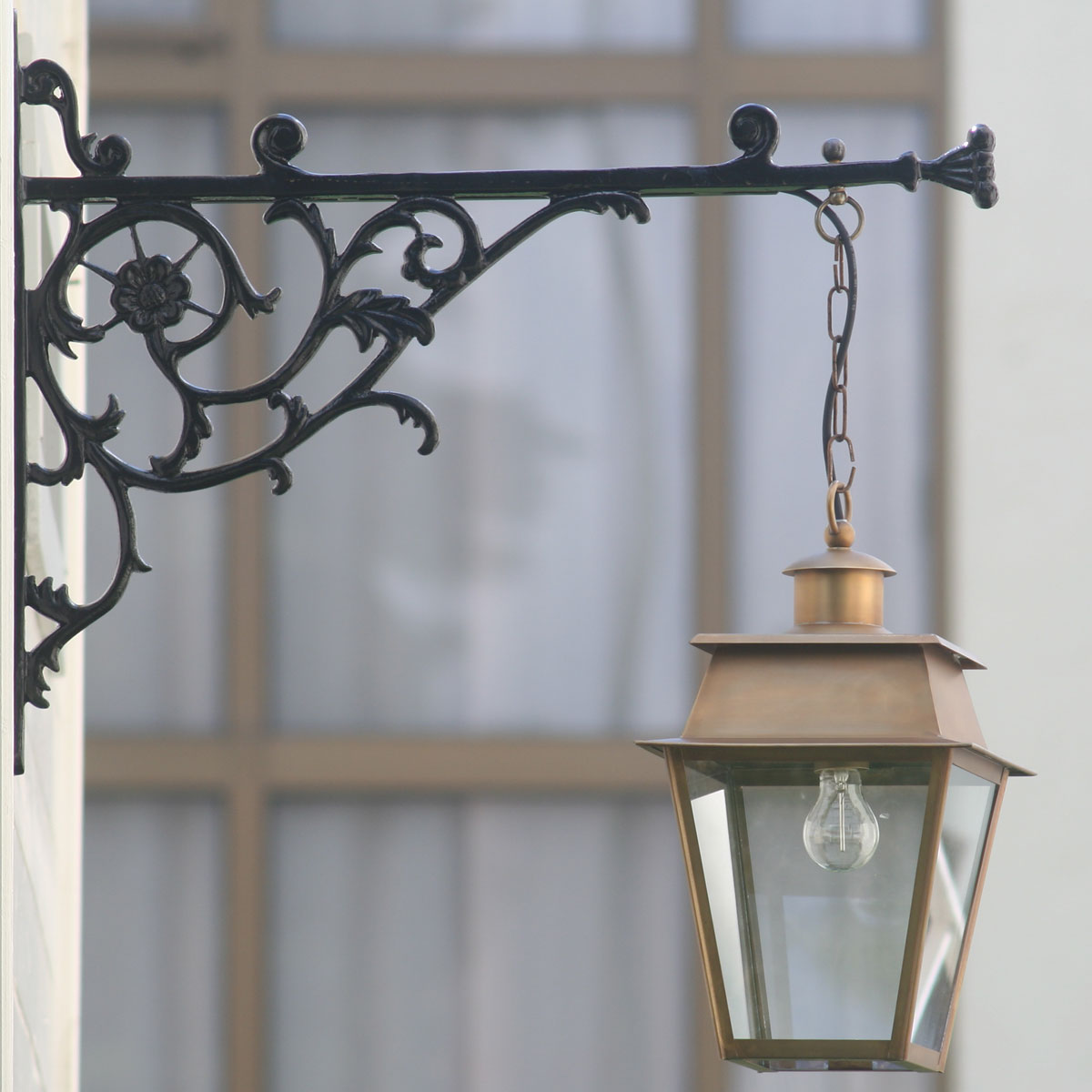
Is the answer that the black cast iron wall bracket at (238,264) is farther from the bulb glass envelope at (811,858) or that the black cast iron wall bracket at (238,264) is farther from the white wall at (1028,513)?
the white wall at (1028,513)

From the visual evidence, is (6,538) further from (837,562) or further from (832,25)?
(832,25)

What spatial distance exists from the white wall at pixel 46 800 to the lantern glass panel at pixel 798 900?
57 centimetres

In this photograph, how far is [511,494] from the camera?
11.1 ft

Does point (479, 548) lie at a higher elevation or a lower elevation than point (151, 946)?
higher

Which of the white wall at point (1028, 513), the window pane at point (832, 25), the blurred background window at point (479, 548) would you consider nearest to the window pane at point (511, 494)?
the blurred background window at point (479, 548)

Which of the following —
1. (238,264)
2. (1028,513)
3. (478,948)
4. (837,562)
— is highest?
(238,264)

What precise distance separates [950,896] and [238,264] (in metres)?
0.78

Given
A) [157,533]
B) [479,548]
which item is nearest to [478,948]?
[479,548]

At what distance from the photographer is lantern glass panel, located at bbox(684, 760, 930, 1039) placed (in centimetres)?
119

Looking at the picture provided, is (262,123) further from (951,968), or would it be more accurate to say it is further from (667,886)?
(667,886)

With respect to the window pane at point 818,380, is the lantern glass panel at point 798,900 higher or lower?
lower

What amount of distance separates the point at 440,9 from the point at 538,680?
1.51 meters

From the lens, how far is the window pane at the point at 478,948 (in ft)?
10.7

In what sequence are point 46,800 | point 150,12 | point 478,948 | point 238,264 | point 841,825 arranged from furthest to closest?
point 150,12, point 478,948, point 46,800, point 238,264, point 841,825
